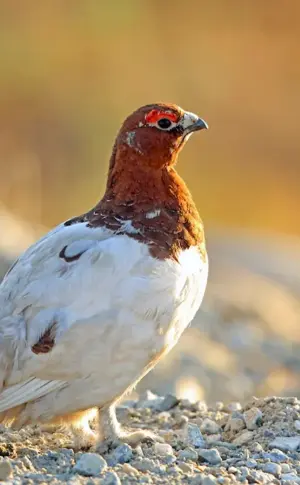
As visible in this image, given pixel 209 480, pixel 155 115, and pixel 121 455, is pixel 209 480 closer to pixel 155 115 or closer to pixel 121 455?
pixel 121 455

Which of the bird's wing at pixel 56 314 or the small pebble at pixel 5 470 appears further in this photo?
the bird's wing at pixel 56 314

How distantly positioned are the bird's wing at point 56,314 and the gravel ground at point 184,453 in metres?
0.30

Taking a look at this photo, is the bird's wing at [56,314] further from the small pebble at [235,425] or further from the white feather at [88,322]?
the small pebble at [235,425]

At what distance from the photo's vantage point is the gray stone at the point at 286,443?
4.48 meters

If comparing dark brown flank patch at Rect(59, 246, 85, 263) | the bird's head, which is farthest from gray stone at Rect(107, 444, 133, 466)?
the bird's head

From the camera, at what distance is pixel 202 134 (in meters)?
15.8

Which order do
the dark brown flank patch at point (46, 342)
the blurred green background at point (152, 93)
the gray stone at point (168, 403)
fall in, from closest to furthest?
1. the dark brown flank patch at point (46, 342)
2. the gray stone at point (168, 403)
3. the blurred green background at point (152, 93)

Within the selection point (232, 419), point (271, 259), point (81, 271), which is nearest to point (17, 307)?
point (81, 271)

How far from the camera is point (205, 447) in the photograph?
15.1ft

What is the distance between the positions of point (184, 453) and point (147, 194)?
3.44 feet

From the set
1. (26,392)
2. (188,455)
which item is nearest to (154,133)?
(26,392)

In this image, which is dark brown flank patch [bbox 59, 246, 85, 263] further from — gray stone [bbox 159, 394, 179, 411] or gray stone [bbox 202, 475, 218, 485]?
gray stone [bbox 159, 394, 179, 411]

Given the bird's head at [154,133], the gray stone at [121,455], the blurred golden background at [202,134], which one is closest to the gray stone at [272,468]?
the gray stone at [121,455]

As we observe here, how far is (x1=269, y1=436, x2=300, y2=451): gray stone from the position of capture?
448 centimetres
